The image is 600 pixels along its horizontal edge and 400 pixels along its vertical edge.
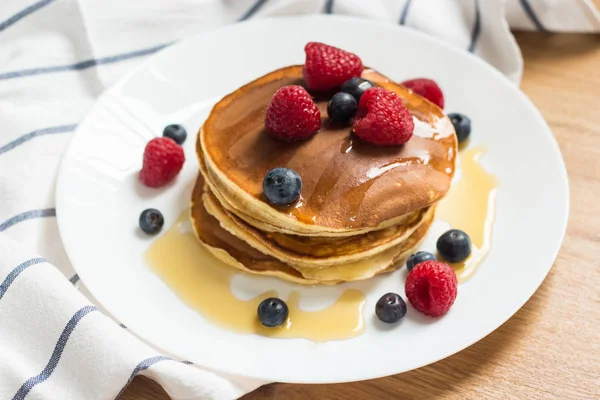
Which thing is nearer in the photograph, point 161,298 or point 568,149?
point 161,298

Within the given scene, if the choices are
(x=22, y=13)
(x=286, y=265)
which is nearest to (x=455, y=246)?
(x=286, y=265)

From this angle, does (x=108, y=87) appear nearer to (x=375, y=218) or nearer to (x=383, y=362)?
(x=375, y=218)

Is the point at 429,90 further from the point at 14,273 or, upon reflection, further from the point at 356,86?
the point at 14,273

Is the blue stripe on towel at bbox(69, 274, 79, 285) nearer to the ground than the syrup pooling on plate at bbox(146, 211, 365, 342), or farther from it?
farther from it

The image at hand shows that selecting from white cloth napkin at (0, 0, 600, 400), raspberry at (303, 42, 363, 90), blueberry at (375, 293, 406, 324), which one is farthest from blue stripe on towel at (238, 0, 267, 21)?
blueberry at (375, 293, 406, 324)

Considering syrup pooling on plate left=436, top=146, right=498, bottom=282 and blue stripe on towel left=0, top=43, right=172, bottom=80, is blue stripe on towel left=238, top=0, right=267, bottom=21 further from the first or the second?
syrup pooling on plate left=436, top=146, right=498, bottom=282

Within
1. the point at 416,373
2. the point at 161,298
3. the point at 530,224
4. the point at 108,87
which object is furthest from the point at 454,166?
the point at 108,87
